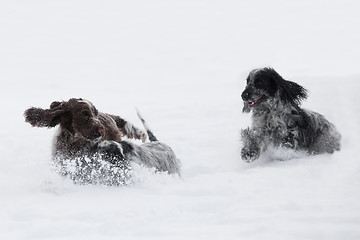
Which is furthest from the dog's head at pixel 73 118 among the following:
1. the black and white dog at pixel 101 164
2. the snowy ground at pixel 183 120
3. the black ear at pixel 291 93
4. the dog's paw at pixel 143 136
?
the black ear at pixel 291 93

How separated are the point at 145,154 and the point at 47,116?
105cm

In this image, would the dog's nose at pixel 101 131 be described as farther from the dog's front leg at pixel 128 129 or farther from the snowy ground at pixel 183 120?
the dog's front leg at pixel 128 129

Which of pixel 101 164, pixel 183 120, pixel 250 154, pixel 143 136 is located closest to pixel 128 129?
pixel 143 136

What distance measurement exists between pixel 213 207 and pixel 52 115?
75.6 inches

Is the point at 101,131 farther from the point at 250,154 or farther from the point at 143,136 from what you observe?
the point at 250,154

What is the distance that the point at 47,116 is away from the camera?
223 inches

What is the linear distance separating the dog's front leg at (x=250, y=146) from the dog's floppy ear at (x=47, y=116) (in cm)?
254

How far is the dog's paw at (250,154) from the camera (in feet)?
23.8

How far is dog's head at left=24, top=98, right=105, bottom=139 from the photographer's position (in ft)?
18.5

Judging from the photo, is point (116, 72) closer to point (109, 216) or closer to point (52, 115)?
point (52, 115)

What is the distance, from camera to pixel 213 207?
4.69 metres

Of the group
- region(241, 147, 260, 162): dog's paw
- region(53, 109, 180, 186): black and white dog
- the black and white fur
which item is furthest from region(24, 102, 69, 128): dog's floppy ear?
region(241, 147, 260, 162): dog's paw

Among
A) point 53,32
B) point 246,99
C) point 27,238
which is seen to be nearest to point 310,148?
point 246,99

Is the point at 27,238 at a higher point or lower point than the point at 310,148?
lower
